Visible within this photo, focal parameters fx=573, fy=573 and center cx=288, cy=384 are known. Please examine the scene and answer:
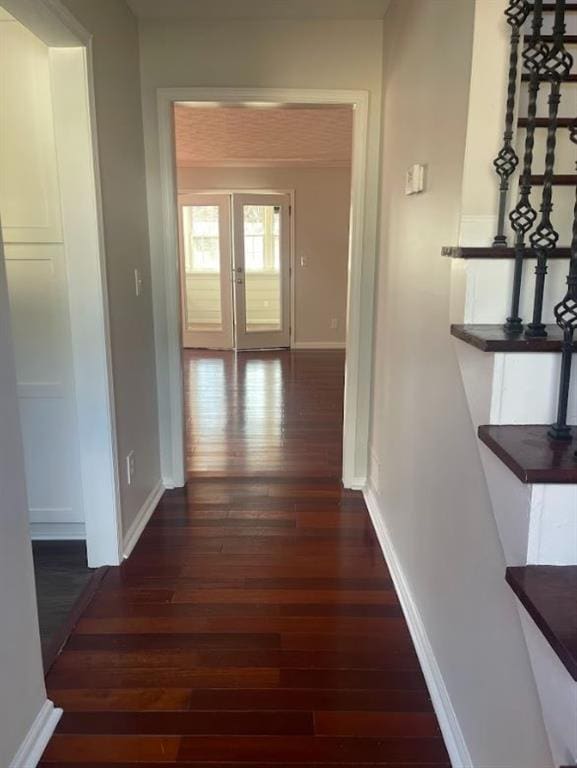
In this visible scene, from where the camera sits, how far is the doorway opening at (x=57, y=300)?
2.12 metres

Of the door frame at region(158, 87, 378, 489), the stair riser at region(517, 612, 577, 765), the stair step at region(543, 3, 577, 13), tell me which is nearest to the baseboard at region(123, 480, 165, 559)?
the door frame at region(158, 87, 378, 489)

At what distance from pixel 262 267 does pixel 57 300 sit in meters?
5.56

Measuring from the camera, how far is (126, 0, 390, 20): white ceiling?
8.52 feet

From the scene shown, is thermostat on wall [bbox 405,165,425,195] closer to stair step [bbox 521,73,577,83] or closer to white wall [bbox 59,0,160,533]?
stair step [bbox 521,73,577,83]

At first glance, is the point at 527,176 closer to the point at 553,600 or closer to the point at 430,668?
the point at 553,600

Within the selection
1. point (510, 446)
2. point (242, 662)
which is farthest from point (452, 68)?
point (242, 662)

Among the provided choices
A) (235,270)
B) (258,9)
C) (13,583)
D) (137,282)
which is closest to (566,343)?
(13,583)

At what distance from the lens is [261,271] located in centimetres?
778

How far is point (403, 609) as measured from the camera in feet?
7.08

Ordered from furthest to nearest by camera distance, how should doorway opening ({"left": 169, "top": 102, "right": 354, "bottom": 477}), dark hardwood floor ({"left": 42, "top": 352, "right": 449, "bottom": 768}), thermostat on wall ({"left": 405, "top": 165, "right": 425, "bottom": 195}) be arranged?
doorway opening ({"left": 169, "top": 102, "right": 354, "bottom": 477}) < thermostat on wall ({"left": 405, "top": 165, "right": 425, "bottom": 195}) < dark hardwood floor ({"left": 42, "top": 352, "right": 449, "bottom": 768})

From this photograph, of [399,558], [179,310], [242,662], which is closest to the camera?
[242,662]

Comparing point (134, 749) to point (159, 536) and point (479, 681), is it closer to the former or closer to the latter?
point (479, 681)

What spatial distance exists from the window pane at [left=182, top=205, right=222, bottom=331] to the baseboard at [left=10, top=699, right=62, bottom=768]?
A: 21.4 ft

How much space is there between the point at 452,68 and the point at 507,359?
0.91 metres
